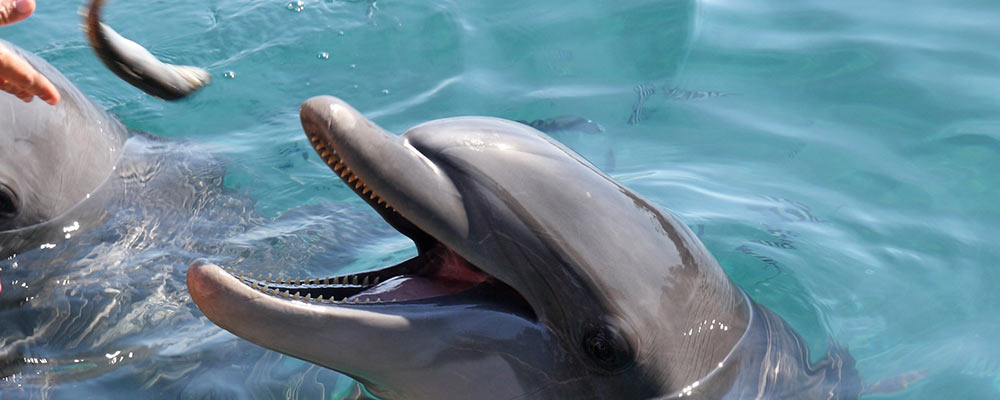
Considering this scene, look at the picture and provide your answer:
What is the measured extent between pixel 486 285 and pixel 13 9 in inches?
84.3

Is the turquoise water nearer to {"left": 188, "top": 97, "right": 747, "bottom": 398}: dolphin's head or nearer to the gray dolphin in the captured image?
the gray dolphin

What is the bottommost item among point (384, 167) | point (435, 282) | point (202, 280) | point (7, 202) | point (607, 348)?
point (7, 202)

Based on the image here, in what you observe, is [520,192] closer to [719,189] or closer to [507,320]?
[507,320]

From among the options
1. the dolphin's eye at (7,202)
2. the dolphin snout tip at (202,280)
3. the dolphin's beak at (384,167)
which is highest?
the dolphin's beak at (384,167)

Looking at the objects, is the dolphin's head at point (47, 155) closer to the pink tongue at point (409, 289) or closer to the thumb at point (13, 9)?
the thumb at point (13, 9)

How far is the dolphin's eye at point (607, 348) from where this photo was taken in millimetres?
3506

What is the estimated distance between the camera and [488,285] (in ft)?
11.9

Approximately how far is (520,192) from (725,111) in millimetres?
4820

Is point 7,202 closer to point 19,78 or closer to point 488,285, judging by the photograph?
point 19,78

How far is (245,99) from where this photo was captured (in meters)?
8.54

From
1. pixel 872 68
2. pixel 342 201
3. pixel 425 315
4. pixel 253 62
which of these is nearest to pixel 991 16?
pixel 872 68

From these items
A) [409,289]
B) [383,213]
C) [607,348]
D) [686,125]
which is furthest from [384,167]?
[686,125]

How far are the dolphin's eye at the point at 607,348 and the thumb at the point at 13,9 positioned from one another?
251 centimetres

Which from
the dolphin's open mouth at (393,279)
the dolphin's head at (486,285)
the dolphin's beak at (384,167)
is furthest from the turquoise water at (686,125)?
the dolphin's beak at (384,167)
